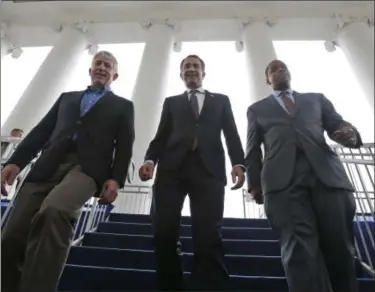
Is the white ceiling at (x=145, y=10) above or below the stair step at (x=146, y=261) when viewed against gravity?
above

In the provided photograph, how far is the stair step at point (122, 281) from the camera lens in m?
2.10

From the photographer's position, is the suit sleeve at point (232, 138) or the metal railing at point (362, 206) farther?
the metal railing at point (362, 206)

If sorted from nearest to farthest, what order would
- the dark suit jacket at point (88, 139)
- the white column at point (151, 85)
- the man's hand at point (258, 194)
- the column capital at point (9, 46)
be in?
1. the dark suit jacket at point (88, 139)
2. the man's hand at point (258, 194)
3. the white column at point (151, 85)
4. the column capital at point (9, 46)

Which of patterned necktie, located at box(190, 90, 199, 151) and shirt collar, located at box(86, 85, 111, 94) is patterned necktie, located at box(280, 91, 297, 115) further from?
shirt collar, located at box(86, 85, 111, 94)

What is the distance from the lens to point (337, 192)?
1704 mm

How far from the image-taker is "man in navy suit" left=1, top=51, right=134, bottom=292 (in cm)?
146

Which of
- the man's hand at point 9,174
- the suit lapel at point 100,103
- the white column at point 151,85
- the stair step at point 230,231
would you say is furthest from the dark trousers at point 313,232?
the white column at point 151,85

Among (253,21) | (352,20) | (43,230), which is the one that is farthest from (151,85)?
(43,230)

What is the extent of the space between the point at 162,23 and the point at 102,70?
297 inches

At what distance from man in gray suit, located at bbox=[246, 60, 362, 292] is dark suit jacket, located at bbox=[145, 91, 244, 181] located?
16cm

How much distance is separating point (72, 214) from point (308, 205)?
46.0 inches

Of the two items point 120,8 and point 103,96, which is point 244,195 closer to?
point 103,96

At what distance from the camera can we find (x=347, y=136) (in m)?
1.83

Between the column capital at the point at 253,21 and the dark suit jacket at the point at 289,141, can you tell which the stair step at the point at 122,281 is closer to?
the dark suit jacket at the point at 289,141
